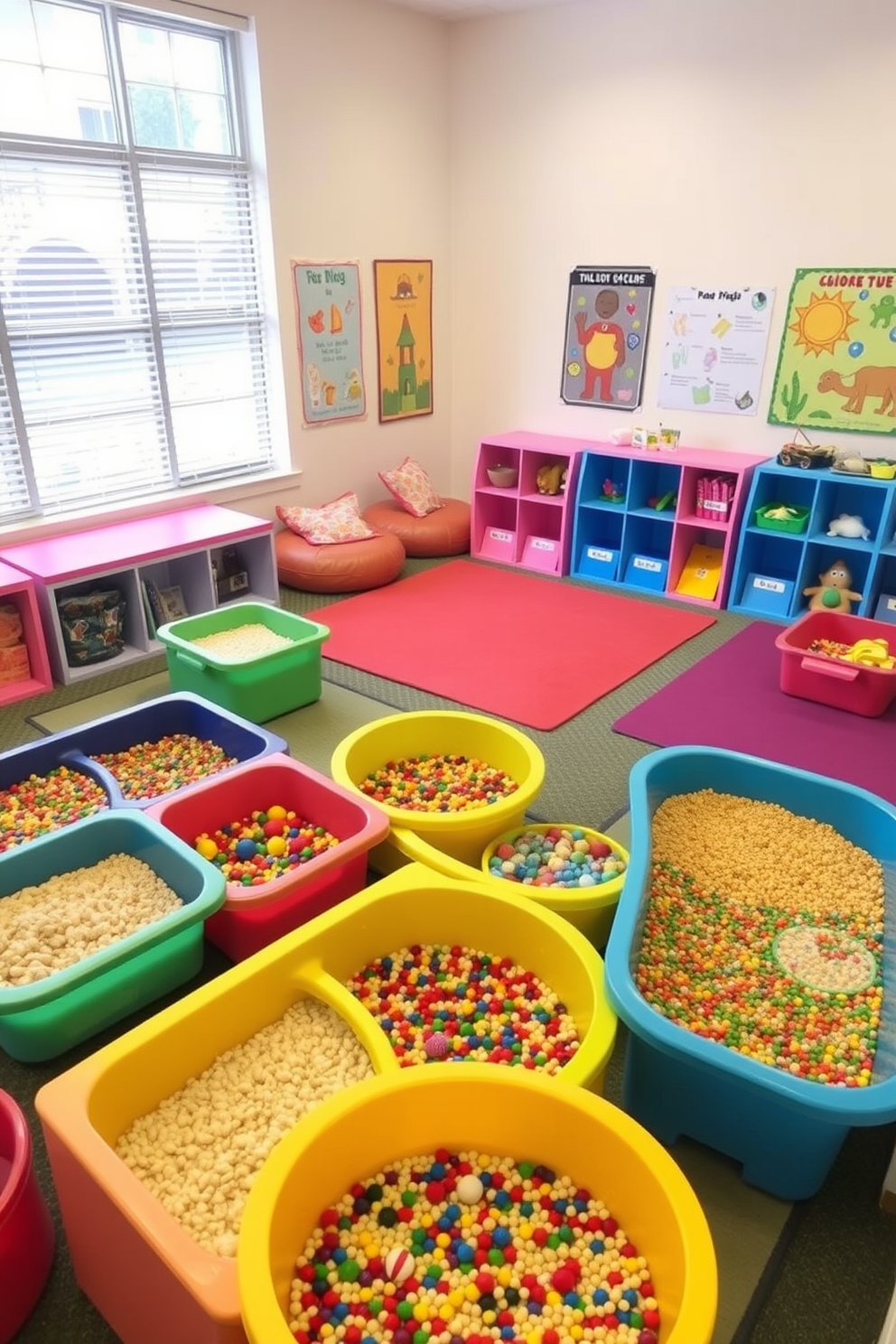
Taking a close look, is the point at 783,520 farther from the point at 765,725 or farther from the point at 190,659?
the point at 190,659

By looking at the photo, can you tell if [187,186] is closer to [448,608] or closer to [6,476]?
[6,476]

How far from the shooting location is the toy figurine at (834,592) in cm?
414

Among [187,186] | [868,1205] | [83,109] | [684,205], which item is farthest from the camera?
[684,205]

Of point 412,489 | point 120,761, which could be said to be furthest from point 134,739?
point 412,489

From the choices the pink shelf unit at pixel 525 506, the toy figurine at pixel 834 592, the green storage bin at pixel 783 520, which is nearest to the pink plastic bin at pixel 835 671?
the toy figurine at pixel 834 592

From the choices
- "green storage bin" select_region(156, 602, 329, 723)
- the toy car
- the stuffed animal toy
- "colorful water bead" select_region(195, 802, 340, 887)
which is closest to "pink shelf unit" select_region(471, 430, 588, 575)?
the stuffed animal toy

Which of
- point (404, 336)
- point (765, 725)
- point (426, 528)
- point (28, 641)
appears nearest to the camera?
point (765, 725)

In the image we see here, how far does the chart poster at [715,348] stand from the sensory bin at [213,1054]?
139 inches

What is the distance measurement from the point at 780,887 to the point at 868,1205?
0.72m

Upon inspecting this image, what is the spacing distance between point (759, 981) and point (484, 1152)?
74 centimetres

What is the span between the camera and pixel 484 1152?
158cm

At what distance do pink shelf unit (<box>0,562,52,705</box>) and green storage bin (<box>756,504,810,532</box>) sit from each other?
327cm

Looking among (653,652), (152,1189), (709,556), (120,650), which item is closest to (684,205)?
(709,556)

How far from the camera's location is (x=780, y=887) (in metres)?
2.23
